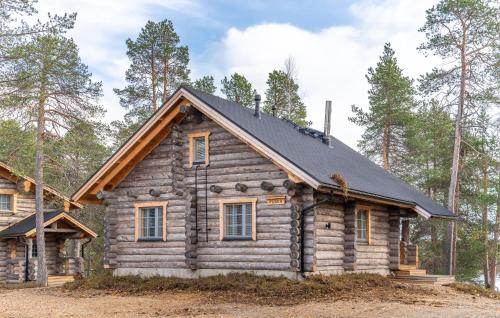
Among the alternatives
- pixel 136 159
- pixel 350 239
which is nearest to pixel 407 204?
pixel 350 239

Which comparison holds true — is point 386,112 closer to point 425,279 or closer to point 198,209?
point 425,279

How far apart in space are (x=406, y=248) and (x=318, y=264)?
7771 millimetres

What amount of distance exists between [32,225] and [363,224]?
52.3 ft

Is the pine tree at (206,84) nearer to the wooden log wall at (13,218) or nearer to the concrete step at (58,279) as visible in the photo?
the wooden log wall at (13,218)

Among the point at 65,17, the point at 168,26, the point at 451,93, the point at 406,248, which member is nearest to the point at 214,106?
the point at 65,17

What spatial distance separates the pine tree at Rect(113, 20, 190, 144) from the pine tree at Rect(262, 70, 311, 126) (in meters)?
6.47

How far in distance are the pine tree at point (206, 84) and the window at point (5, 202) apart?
1454 centimetres

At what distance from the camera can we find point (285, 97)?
42125 millimetres

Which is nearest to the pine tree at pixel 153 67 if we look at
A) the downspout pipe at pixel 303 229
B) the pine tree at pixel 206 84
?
the pine tree at pixel 206 84

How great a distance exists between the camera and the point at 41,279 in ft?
87.9

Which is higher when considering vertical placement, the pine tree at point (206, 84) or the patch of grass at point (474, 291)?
the pine tree at point (206, 84)

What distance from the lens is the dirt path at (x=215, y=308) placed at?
14234mm

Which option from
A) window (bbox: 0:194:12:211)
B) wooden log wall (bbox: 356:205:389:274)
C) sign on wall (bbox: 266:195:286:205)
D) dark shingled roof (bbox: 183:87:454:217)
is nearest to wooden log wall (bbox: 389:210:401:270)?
wooden log wall (bbox: 356:205:389:274)

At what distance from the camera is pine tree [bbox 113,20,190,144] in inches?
1475
